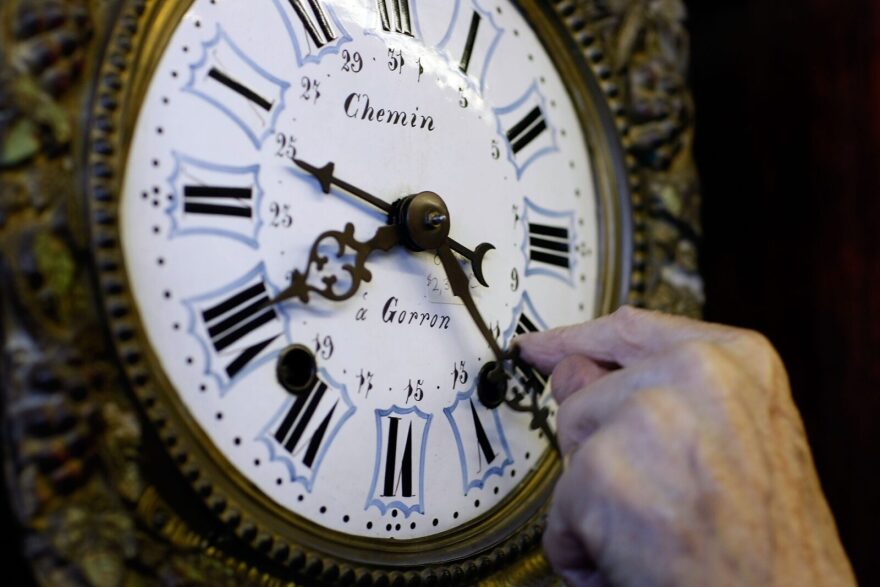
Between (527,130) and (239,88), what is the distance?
0.93 feet

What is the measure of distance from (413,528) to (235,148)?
30 cm

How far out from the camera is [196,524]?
0.73 meters

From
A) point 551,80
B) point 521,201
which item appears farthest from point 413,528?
point 551,80

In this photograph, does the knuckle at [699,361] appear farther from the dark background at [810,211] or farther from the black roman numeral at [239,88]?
the dark background at [810,211]

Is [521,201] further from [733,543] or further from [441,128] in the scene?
[733,543]

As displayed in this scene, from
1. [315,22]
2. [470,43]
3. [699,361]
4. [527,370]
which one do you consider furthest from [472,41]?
[699,361]

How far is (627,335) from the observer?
0.78 meters

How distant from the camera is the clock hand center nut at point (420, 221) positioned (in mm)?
850

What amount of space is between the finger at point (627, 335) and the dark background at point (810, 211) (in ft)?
1.46

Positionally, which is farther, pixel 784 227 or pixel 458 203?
pixel 784 227

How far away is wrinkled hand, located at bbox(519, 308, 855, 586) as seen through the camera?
0.66 metres

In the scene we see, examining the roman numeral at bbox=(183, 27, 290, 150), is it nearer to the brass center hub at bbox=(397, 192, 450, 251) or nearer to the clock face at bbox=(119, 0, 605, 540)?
the clock face at bbox=(119, 0, 605, 540)

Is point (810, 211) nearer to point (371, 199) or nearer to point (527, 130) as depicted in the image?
point (527, 130)

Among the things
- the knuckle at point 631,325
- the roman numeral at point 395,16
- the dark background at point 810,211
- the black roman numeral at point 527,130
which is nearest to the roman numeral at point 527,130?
the black roman numeral at point 527,130
